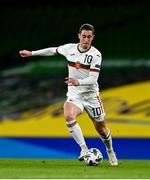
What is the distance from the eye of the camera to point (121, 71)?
20656mm

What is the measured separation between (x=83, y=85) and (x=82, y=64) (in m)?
0.42

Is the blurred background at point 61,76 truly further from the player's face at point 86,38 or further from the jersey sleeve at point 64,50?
the player's face at point 86,38

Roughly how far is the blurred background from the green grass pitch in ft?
10.4

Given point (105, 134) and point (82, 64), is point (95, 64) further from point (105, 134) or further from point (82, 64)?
point (105, 134)

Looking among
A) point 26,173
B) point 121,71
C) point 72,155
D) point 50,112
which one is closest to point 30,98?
point 50,112

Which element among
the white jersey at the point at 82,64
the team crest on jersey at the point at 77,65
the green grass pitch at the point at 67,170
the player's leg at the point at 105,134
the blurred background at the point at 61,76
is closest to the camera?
the green grass pitch at the point at 67,170

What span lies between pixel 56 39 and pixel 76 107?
989 centimetres

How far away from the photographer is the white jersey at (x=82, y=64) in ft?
40.5

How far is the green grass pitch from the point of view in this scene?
35.1 ft

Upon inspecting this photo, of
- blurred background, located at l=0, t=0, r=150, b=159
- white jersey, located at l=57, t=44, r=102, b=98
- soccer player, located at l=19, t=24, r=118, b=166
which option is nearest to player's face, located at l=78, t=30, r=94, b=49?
soccer player, located at l=19, t=24, r=118, b=166

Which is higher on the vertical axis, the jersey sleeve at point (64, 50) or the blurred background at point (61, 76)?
the blurred background at point (61, 76)

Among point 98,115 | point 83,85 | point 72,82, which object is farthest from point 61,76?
point 72,82

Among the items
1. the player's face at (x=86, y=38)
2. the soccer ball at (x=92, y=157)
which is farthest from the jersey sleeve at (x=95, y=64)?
the soccer ball at (x=92, y=157)

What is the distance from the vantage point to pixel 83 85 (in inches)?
480
